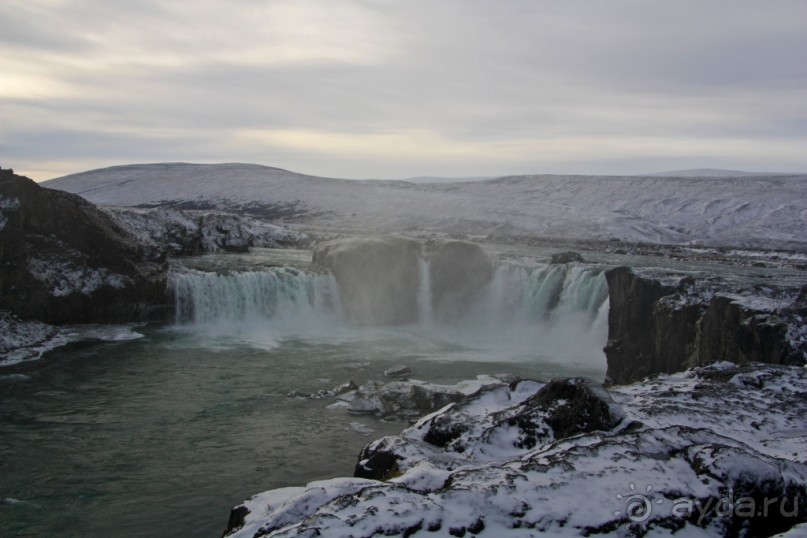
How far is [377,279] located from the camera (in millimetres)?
34125

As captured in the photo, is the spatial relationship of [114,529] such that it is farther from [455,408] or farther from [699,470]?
[699,470]

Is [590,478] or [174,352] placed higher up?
[590,478]

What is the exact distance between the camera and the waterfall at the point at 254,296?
97.5 ft

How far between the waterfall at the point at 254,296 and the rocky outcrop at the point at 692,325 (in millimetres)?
15065

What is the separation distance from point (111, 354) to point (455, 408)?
16220mm

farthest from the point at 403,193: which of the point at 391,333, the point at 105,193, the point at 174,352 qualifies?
the point at 174,352

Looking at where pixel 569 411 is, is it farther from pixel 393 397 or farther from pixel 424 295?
pixel 424 295

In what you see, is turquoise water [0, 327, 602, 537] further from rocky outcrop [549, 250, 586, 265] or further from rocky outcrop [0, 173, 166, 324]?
rocky outcrop [549, 250, 586, 265]

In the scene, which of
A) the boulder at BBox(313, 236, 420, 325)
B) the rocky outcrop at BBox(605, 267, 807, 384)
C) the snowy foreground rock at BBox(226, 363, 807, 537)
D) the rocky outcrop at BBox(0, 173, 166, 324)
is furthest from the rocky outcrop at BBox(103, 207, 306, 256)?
the snowy foreground rock at BBox(226, 363, 807, 537)

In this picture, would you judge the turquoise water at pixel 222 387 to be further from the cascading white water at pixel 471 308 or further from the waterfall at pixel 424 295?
the waterfall at pixel 424 295

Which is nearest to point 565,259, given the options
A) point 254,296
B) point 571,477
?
point 254,296

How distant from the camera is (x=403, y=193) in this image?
11481 cm

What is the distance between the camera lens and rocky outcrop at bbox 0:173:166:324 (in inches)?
982

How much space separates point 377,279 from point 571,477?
27.2 meters
